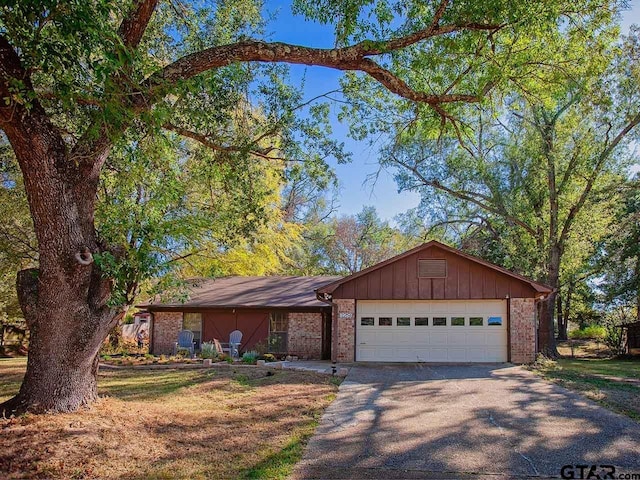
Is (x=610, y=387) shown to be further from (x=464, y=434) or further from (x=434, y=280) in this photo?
(x=464, y=434)

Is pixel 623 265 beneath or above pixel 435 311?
above

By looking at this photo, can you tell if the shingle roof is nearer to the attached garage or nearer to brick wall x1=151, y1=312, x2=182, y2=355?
brick wall x1=151, y1=312, x2=182, y2=355

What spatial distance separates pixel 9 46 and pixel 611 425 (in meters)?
9.58

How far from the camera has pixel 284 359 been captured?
17.9 m

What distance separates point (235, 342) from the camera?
1830 centimetres

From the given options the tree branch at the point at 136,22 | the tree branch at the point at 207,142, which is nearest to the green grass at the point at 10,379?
the tree branch at the point at 207,142

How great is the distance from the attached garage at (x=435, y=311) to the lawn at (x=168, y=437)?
22.1 feet

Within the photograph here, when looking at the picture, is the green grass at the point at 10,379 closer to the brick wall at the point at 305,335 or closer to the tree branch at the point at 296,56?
the tree branch at the point at 296,56

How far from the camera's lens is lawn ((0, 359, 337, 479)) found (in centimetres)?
508

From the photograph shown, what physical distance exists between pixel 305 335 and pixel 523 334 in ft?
24.8

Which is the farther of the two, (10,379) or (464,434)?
(10,379)

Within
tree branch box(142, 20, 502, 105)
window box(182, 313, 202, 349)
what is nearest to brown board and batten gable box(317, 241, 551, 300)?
window box(182, 313, 202, 349)

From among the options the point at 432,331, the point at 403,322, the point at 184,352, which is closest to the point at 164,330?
the point at 184,352

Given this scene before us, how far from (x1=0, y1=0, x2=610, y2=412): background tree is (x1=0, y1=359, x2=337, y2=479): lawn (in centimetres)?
66
